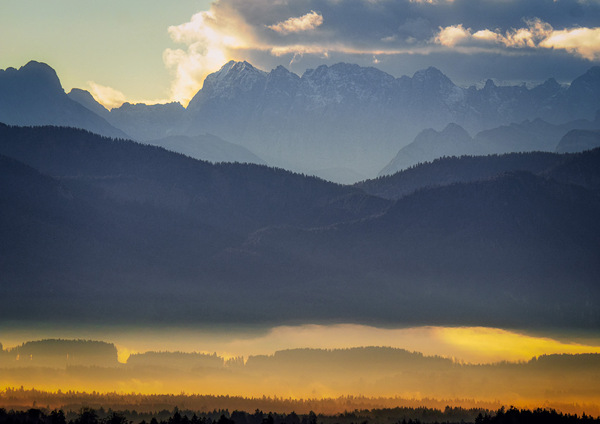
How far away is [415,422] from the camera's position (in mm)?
151500

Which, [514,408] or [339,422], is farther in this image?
[514,408]

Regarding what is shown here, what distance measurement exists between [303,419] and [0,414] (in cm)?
4163

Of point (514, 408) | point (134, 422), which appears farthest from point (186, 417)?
point (514, 408)

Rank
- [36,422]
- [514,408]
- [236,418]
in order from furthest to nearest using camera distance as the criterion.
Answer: [514,408] < [236,418] < [36,422]

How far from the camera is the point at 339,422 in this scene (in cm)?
15400

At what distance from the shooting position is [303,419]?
156750mm

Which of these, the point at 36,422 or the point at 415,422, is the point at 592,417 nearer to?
the point at 415,422

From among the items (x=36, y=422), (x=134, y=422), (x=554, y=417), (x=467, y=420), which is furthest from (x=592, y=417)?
(x=36, y=422)

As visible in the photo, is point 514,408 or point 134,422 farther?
point 514,408

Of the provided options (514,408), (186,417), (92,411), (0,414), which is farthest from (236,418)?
(514,408)

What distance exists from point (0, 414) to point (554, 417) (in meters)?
77.0

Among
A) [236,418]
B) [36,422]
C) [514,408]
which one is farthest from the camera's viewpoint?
[514,408]

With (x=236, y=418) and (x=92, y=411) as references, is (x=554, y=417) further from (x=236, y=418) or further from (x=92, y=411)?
(x=92, y=411)

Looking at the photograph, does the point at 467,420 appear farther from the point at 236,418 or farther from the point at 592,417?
the point at 236,418
